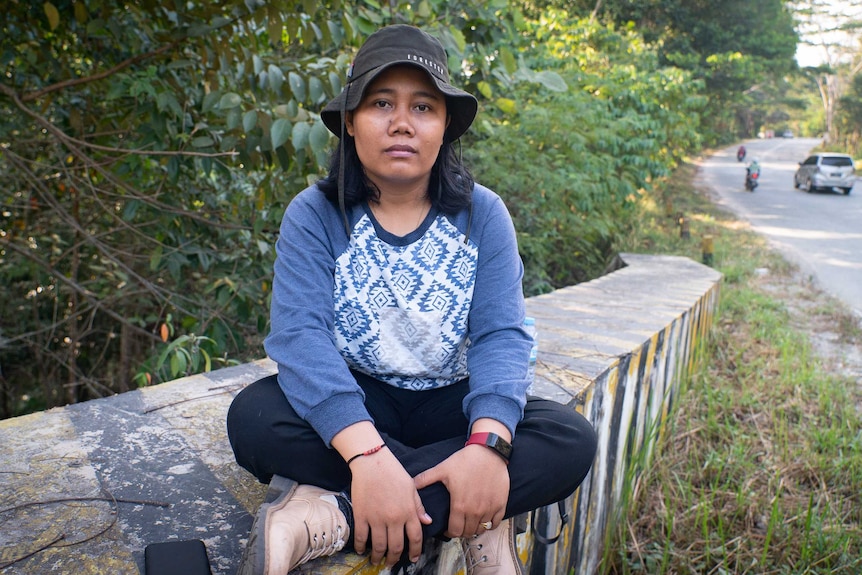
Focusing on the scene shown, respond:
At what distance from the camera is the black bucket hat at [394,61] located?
5.03 ft

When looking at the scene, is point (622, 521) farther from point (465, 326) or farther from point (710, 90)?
point (710, 90)

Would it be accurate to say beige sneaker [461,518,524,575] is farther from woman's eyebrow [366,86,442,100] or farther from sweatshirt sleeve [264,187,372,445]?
woman's eyebrow [366,86,442,100]

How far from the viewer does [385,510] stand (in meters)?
1.24

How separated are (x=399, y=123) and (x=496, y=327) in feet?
1.66

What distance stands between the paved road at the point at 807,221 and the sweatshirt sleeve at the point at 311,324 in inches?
230

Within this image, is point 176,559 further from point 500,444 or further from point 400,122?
point 400,122

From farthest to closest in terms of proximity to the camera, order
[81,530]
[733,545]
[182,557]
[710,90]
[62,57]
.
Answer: [710,90] → [62,57] → [733,545] → [81,530] → [182,557]

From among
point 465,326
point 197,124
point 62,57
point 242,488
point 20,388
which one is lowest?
point 20,388

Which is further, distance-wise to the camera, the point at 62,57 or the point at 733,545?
the point at 62,57

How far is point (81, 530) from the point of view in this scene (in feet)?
4.35

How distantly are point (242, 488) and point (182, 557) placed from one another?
37 centimetres

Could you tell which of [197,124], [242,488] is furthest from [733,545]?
[197,124]

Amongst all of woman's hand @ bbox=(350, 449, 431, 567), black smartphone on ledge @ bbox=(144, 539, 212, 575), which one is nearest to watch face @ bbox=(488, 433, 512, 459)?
woman's hand @ bbox=(350, 449, 431, 567)

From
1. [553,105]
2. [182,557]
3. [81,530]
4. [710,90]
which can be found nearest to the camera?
[182,557]
